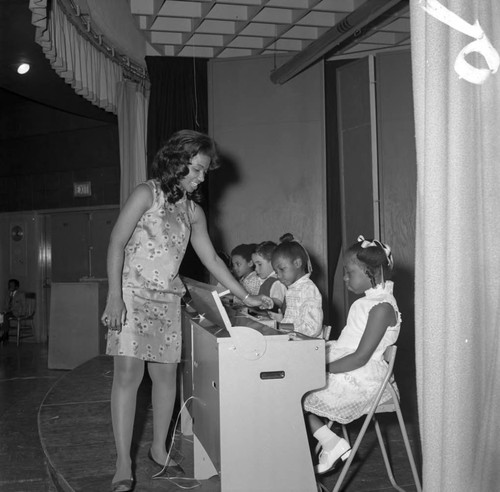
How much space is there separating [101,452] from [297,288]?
1.41 meters

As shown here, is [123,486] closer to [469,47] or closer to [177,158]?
[177,158]

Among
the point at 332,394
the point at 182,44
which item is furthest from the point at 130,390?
the point at 182,44

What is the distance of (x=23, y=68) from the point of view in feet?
21.7

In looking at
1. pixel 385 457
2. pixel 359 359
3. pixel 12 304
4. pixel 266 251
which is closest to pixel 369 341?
pixel 359 359

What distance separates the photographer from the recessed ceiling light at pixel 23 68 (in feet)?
21.4

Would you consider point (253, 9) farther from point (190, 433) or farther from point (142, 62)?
point (190, 433)

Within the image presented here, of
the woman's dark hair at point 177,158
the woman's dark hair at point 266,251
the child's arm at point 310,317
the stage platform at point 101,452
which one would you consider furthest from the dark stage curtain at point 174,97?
the woman's dark hair at point 177,158

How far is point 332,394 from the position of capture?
262 cm

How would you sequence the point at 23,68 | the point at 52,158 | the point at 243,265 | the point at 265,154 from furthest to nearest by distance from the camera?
1. the point at 52,158
2. the point at 265,154
3. the point at 23,68
4. the point at 243,265

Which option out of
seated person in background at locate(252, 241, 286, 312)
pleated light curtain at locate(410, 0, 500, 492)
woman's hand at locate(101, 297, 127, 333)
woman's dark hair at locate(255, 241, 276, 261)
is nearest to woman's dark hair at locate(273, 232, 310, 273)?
seated person in background at locate(252, 241, 286, 312)

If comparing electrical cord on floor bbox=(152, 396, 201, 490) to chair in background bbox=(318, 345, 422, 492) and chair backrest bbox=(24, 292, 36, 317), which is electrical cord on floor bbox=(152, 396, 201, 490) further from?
chair backrest bbox=(24, 292, 36, 317)

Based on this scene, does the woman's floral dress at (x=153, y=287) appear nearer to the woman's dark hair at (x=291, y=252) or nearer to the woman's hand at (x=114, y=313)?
the woman's hand at (x=114, y=313)

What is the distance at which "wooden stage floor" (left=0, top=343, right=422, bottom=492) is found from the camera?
9.27 ft

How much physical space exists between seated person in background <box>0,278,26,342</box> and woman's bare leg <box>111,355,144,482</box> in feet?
26.0
